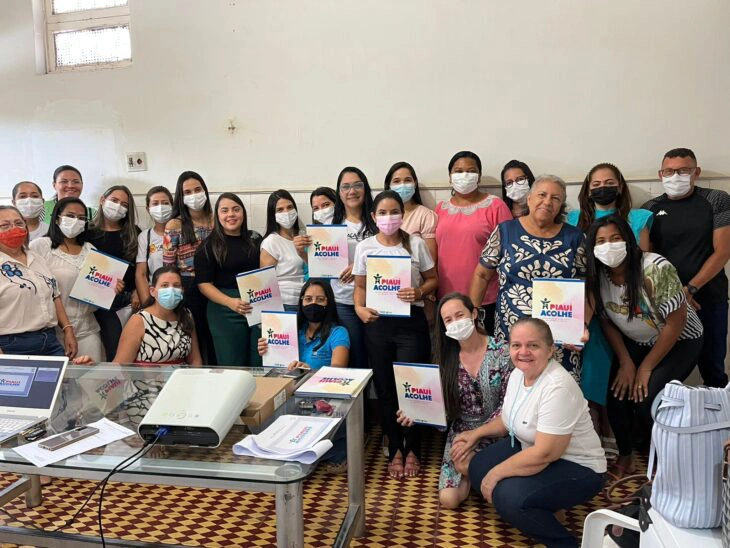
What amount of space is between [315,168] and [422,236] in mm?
1165

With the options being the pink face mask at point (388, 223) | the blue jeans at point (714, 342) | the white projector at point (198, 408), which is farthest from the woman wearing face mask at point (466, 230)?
the white projector at point (198, 408)

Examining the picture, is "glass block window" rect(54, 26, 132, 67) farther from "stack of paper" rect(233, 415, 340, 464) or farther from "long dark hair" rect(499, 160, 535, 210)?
"stack of paper" rect(233, 415, 340, 464)

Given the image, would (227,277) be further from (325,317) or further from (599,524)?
(599,524)

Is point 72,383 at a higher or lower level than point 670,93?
lower

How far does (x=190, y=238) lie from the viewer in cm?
363

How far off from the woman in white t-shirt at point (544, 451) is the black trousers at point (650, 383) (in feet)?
2.49

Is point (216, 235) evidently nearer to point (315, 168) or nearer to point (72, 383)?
point (315, 168)

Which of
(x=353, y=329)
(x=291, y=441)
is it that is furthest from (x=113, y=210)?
(x=291, y=441)

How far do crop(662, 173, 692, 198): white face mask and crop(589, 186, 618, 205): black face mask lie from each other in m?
0.29

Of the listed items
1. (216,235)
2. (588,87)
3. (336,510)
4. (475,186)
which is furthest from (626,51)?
(336,510)

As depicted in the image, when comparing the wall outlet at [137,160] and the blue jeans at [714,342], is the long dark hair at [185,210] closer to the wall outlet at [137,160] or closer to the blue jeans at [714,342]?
the wall outlet at [137,160]

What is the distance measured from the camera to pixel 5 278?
2977mm

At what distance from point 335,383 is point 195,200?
196cm

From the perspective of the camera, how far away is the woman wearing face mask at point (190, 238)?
11.8 feet
